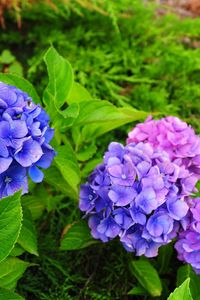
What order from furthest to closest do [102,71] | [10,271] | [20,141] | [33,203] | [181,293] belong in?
[102,71]
[33,203]
[10,271]
[20,141]
[181,293]

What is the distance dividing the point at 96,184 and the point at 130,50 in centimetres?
121

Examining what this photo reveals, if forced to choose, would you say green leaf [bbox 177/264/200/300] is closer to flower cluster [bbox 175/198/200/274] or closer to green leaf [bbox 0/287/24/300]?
flower cluster [bbox 175/198/200/274]

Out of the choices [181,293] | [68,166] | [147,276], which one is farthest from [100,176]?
[181,293]

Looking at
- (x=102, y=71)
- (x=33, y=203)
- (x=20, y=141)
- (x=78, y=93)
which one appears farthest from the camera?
(x=102, y=71)

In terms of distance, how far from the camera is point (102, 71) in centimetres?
258

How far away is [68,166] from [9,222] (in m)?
0.36

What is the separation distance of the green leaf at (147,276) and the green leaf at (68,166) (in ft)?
1.12

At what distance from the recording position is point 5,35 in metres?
2.72

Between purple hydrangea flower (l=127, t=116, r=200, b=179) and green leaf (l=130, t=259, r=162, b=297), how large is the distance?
30 cm

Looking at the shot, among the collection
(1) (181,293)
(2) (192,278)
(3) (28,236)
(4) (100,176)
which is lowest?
(2) (192,278)

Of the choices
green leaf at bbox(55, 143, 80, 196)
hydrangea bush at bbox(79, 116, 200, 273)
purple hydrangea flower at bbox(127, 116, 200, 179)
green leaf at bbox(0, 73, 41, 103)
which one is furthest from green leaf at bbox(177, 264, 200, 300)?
green leaf at bbox(0, 73, 41, 103)

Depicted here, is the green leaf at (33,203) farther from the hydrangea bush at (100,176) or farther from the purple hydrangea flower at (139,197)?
the purple hydrangea flower at (139,197)

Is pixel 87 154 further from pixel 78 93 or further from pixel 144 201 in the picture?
pixel 144 201

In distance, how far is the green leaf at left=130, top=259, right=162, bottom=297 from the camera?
5.51ft
